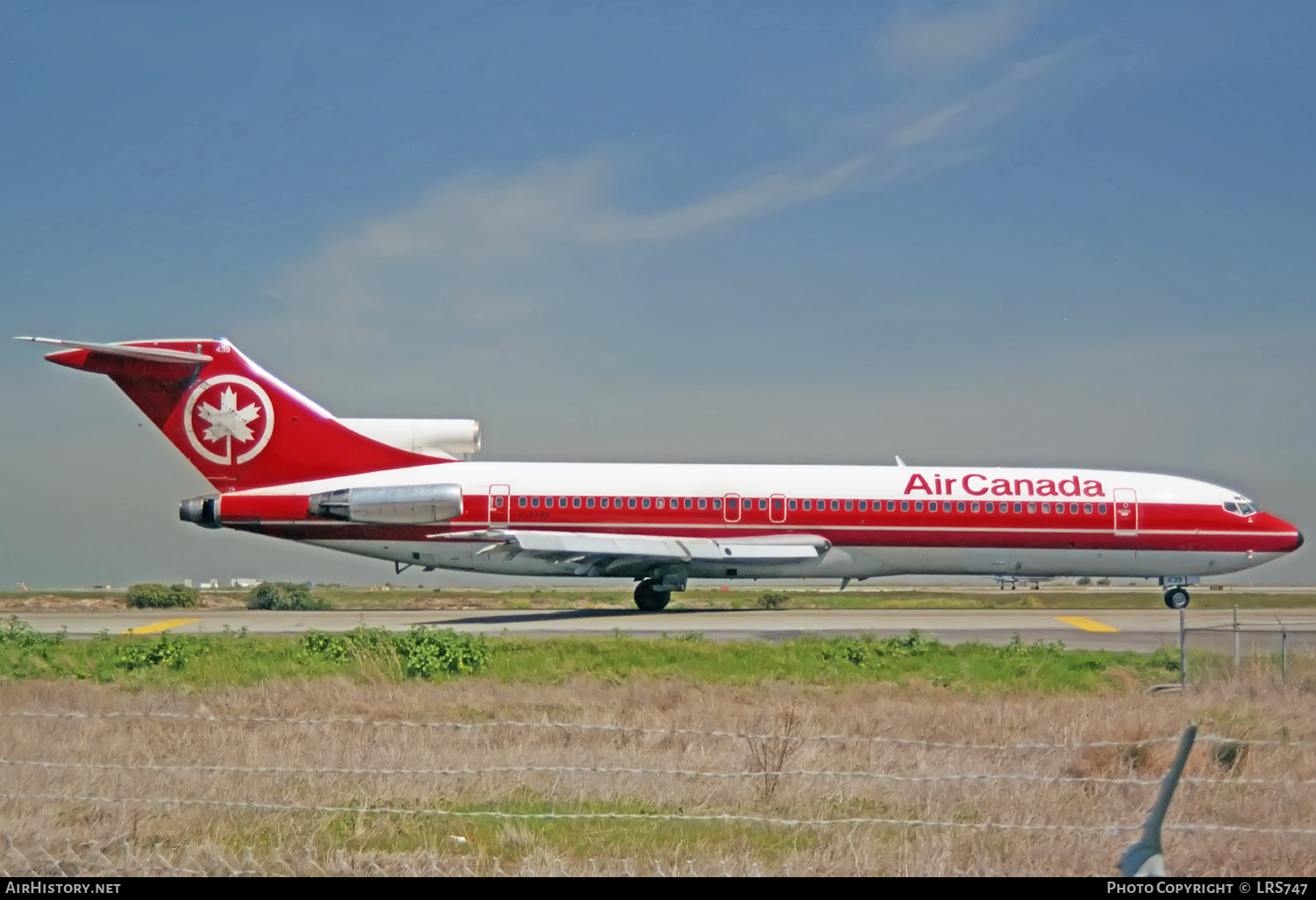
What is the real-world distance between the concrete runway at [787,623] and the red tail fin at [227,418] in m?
3.90

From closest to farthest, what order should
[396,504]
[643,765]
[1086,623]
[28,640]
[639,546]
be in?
[643,765] < [28,640] < [1086,623] < [639,546] < [396,504]

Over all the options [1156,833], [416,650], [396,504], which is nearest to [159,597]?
[396,504]

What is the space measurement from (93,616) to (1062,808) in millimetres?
31105

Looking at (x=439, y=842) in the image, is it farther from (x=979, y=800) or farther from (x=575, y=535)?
(x=575, y=535)

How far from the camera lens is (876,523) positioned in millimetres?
31266

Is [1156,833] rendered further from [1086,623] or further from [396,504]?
[396,504]

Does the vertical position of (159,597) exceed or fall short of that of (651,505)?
it falls short

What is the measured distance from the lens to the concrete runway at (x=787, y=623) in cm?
2267

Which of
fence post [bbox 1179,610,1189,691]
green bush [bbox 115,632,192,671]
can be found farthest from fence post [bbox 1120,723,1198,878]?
green bush [bbox 115,632,192,671]

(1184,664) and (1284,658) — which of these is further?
(1184,664)

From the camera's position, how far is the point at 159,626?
29.2 meters

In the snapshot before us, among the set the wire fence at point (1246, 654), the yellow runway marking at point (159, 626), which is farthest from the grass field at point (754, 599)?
the wire fence at point (1246, 654)

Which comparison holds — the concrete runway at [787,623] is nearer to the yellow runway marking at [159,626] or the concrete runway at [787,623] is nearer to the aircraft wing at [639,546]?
the yellow runway marking at [159,626]

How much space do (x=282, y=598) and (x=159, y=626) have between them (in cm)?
1128
